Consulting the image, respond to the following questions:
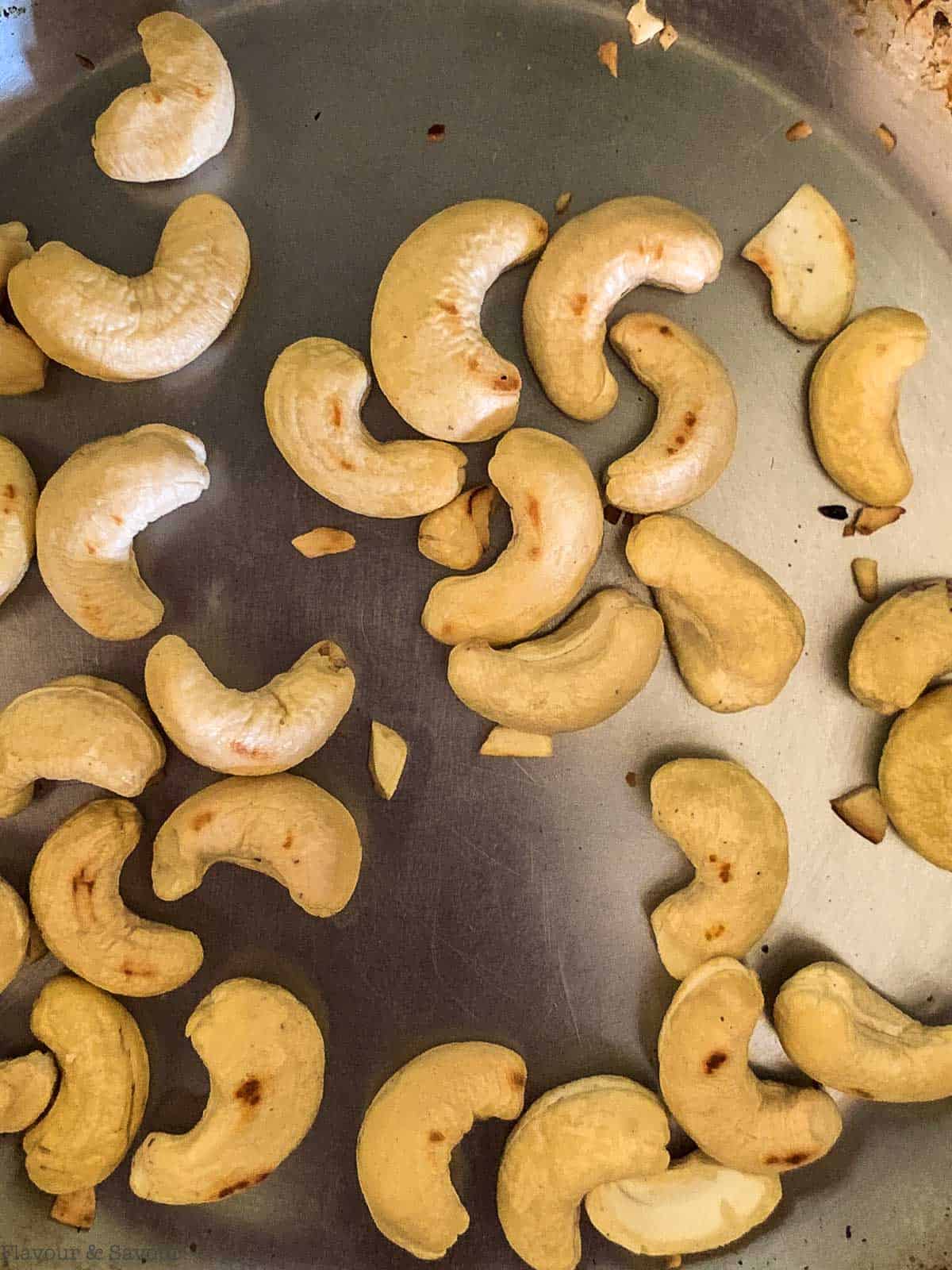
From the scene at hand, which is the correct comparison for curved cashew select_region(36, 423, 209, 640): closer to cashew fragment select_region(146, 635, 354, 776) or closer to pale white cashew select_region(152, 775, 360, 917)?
cashew fragment select_region(146, 635, 354, 776)

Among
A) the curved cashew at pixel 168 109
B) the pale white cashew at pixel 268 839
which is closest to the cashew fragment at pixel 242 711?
the pale white cashew at pixel 268 839

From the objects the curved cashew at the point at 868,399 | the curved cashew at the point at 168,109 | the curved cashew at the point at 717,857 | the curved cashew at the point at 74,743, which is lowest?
the curved cashew at the point at 74,743

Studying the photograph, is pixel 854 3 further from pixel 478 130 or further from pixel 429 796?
pixel 429 796

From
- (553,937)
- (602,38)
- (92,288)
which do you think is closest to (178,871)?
(553,937)

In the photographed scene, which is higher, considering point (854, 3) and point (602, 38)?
point (854, 3)

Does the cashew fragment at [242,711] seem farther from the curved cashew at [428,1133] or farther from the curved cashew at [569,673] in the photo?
the curved cashew at [428,1133]

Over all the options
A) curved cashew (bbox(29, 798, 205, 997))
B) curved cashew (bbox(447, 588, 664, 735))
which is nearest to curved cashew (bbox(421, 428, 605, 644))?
curved cashew (bbox(447, 588, 664, 735))
